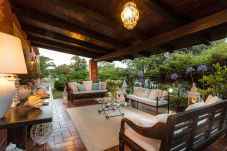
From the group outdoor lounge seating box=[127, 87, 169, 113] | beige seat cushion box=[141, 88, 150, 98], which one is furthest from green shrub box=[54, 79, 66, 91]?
beige seat cushion box=[141, 88, 150, 98]

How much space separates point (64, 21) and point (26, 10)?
38.7 inches

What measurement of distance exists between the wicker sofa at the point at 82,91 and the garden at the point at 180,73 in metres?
1.37

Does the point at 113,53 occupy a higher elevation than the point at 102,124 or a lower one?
higher

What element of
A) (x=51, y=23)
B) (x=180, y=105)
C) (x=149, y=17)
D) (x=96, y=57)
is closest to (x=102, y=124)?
(x=180, y=105)

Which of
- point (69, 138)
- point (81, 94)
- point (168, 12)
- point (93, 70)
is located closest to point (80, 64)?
point (93, 70)

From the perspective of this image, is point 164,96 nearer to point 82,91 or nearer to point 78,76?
point 82,91

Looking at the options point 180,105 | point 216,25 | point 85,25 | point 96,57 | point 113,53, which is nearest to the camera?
point 216,25

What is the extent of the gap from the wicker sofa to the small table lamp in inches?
207

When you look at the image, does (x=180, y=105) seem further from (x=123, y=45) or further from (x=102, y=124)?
(x=123, y=45)

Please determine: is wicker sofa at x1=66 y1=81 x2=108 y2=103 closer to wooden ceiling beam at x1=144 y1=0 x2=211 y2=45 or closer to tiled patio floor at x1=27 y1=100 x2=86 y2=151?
tiled patio floor at x1=27 y1=100 x2=86 y2=151

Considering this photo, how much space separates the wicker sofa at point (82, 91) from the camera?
A: 6.67 meters

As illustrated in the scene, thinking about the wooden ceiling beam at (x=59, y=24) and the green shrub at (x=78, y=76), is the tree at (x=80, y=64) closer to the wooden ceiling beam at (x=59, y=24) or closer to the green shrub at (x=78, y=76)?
the green shrub at (x=78, y=76)

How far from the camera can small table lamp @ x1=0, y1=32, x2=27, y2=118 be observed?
1217mm

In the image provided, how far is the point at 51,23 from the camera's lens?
4141 millimetres
